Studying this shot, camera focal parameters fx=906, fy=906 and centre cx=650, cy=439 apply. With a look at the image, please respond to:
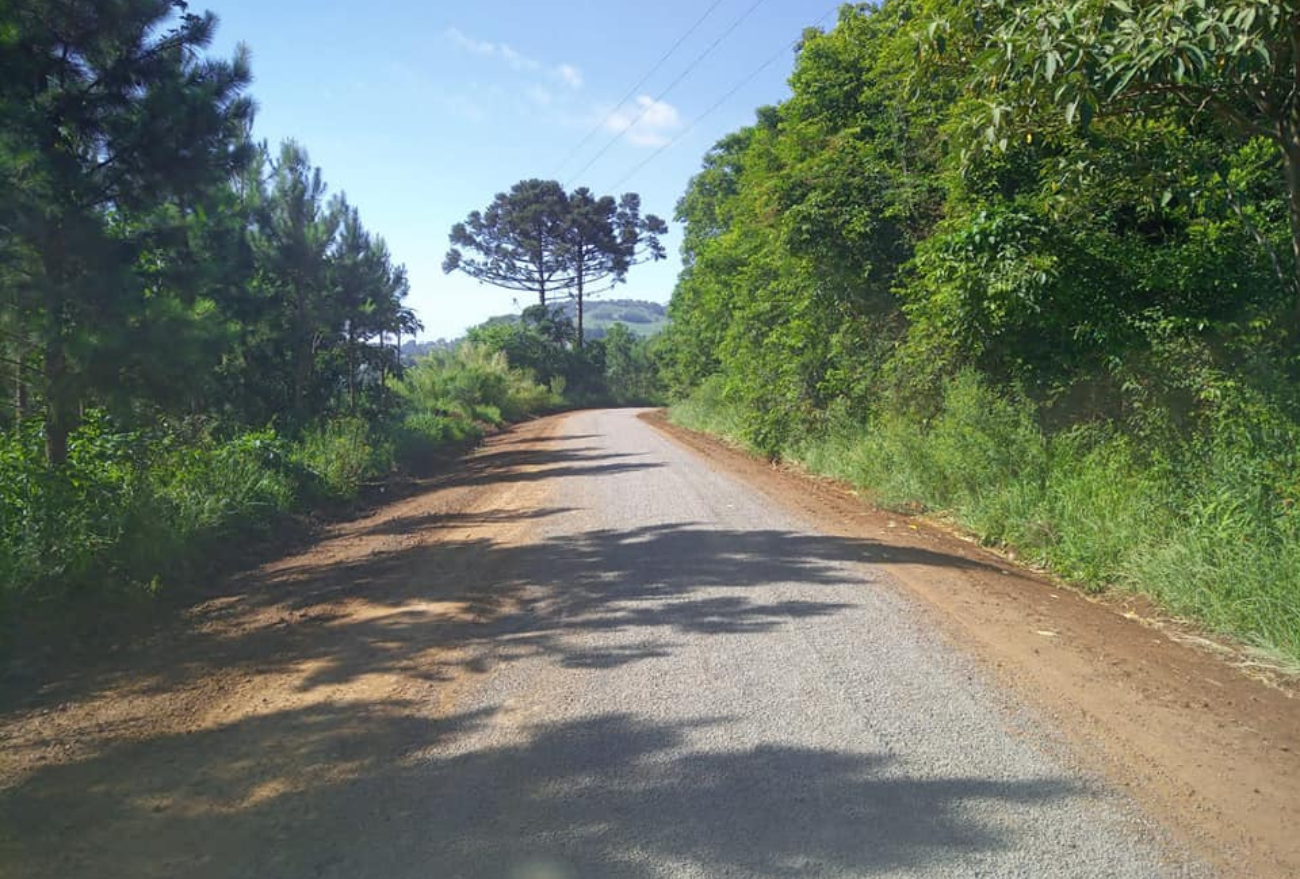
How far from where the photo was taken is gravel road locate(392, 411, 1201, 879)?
131 inches

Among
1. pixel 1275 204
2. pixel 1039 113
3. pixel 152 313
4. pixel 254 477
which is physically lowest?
pixel 254 477

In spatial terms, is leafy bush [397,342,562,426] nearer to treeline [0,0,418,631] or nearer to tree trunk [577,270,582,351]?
tree trunk [577,270,582,351]

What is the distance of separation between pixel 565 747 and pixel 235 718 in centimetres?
192

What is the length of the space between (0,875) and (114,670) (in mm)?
2739

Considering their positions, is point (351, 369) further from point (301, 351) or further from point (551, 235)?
point (551, 235)

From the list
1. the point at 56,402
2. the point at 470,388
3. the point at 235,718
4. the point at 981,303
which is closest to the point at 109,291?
the point at 56,402

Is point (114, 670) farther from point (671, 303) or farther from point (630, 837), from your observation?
point (671, 303)

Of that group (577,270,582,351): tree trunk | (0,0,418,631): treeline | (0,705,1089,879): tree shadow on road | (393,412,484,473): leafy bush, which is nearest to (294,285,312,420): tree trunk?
(393,412,484,473): leafy bush

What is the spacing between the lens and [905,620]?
618cm

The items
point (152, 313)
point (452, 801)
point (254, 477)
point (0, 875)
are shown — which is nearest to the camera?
point (0, 875)

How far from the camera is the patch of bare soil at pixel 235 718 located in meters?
3.64

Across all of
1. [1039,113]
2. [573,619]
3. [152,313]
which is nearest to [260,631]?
[573,619]

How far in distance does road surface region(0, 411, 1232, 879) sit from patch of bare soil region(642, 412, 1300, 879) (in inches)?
8.7

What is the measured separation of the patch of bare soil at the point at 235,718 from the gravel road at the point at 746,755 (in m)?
0.45
